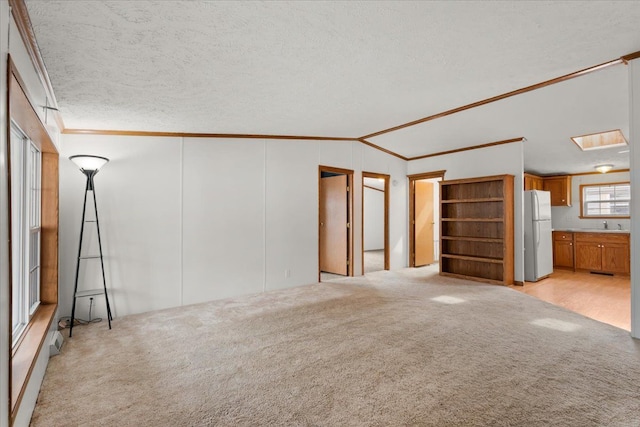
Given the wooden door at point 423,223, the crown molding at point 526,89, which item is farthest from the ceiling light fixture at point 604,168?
the crown molding at point 526,89

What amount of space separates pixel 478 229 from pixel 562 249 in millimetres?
2496

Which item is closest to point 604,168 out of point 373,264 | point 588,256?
point 588,256

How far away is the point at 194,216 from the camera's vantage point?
4555 millimetres

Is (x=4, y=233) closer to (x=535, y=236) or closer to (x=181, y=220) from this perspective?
(x=181, y=220)

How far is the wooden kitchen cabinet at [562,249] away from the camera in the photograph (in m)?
6.89

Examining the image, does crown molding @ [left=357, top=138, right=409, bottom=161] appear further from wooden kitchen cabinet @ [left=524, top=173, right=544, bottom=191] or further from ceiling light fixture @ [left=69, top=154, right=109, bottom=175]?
ceiling light fixture @ [left=69, top=154, right=109, bottom=175]

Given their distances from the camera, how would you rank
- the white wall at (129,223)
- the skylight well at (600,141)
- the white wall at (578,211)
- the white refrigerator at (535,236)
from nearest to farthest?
the white wall at (129,223) → the skylight well at (600,141) → the white refrigerator at (535,236) → the white wall at (578,211)

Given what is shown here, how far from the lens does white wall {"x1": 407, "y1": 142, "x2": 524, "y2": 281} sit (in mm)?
5551

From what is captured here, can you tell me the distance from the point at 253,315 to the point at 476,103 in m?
3.84

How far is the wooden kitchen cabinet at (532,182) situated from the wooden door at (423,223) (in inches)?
75.5

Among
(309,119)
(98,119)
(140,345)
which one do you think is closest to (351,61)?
(309,119)

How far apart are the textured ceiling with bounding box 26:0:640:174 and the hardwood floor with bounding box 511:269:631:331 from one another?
2652 millimetres

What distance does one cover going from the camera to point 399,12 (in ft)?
6.92

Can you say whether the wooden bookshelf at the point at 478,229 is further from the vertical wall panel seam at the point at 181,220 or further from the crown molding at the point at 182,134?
the vertical wall panel seam at the point at 181,220
